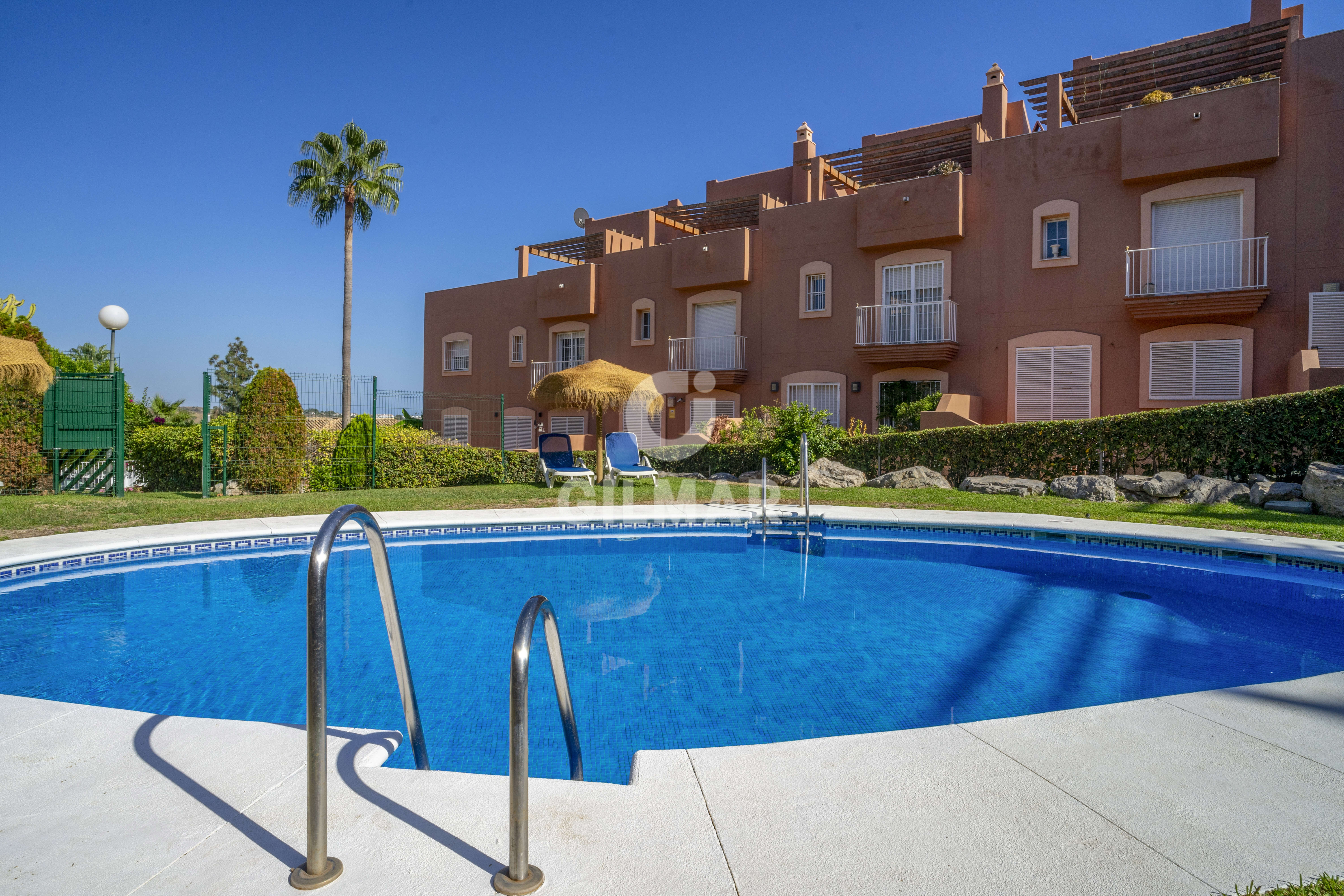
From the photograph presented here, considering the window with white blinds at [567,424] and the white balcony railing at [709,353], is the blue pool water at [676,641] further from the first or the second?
the window with white blinds at [567,424]

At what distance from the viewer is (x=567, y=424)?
85.6 ft

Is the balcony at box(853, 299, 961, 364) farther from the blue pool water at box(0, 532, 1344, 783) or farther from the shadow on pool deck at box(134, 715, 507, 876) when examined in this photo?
the shadow on pool deck at box(134, 715, 507, 876)

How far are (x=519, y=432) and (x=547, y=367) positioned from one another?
9.07ft

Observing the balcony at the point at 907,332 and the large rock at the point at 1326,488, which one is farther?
the balcony at the point at 907,332

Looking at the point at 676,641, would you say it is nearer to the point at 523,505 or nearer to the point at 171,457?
the point at 523,505

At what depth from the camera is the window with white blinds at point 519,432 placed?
2655 cm

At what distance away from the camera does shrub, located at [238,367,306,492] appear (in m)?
13.2

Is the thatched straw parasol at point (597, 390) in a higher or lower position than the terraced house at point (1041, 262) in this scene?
lower

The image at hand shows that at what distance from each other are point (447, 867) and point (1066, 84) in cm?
2277

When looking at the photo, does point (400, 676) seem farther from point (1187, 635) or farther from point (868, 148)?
point (868, 148)

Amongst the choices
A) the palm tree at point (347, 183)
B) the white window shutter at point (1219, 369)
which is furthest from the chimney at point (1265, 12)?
the palm tree at point (347, 183)

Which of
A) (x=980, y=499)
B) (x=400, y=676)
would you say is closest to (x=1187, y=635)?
(x=400, y=676)

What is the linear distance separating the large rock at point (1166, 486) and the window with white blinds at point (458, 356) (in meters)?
22.7

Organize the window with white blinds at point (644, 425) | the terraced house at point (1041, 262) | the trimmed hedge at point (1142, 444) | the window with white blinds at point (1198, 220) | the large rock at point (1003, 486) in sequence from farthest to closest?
1. the window with white blinds at point (644, 425)
2. the window with white blinds at point (1198, 220)
3. the terraced house at point (1041, 262)
4. the large rock at point (1003, 486)
5. the trimmed hedge at point (1142, 444)
